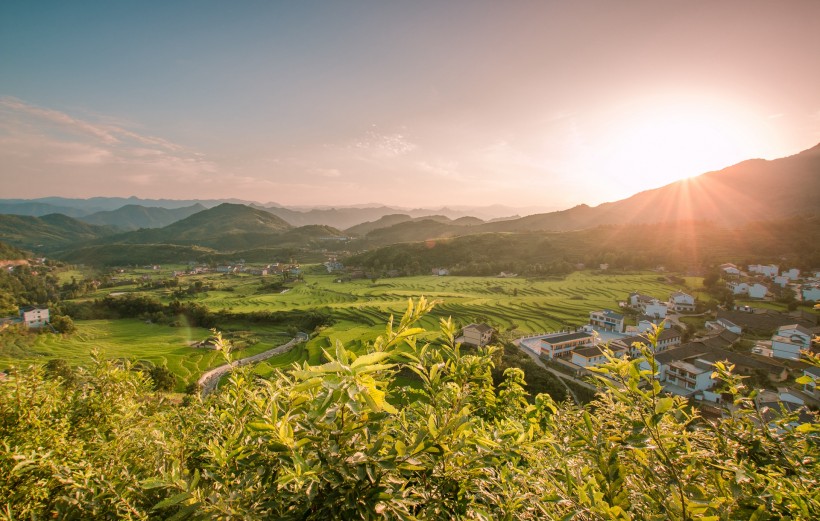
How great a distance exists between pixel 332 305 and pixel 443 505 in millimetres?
71069

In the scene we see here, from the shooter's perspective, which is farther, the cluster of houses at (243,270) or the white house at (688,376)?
the cluster of houses at (243,270)

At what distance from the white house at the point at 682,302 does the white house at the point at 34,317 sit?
116 metres

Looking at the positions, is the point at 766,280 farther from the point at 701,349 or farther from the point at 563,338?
the point at 563,338

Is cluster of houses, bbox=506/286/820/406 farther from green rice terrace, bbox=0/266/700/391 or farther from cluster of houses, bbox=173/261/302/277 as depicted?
cluster of houses, bbox=173/261/302/277

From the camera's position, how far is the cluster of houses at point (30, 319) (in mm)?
62562

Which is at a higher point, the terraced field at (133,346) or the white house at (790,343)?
the white house at (790,343)

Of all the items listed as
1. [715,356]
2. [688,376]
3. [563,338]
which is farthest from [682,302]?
[563,338]

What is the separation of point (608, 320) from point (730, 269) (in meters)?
48.2

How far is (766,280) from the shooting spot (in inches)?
2697

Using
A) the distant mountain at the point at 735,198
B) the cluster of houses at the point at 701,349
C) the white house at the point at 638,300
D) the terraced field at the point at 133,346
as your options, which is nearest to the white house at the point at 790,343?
the cluster of houses at the point at 701,349

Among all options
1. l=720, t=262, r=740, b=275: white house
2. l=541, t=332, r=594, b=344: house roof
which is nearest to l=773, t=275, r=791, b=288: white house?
l=720, t=262, r=740, b=275: white house

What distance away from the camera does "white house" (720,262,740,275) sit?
242 ft

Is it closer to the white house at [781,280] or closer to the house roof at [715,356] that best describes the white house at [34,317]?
the house roof at [715,356]

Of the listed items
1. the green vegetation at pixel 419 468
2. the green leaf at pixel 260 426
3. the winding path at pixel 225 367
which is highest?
the green leaf at pixel 260 426
